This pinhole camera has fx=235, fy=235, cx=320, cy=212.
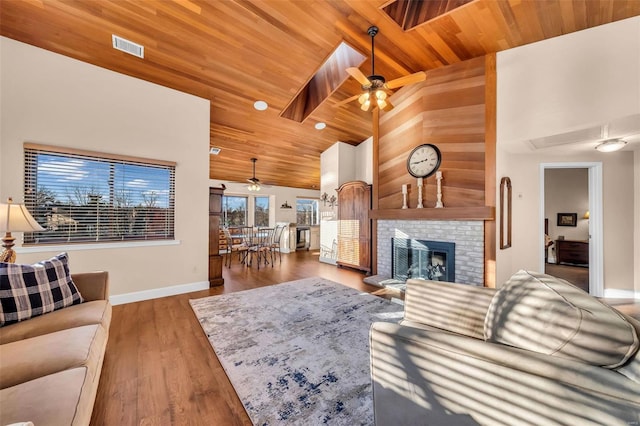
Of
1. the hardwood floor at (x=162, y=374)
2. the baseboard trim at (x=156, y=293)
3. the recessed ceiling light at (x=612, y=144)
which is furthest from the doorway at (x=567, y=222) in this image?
the baseboard trim at (x=156, y=293)

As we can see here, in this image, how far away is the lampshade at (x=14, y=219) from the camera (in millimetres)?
1918

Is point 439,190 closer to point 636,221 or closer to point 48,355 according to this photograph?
point 636,221

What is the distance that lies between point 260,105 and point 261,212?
4.91 m

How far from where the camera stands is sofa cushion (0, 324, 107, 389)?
44.1 inches

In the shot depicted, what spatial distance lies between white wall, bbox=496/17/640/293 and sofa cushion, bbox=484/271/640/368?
2.61 m

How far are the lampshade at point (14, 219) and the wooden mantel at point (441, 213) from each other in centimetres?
438

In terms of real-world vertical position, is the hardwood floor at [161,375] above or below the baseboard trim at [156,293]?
below

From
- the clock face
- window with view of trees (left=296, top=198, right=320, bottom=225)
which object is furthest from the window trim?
window with view of trees (left=296, top=198, right=320, bottom=225)

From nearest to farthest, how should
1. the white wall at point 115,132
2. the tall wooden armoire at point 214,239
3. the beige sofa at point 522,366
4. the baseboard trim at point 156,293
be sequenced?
the beige sofa at point 522,366 < the white wall at point 115,132 < the baseboard trim at point 156,293 < the tall wooden armoire at point 214,239

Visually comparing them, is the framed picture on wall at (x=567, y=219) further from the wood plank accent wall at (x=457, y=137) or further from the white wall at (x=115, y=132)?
the white wall at (x=115, y=132)

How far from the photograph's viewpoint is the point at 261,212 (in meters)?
8.70

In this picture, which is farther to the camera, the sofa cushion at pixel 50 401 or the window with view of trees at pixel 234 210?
the window with view of trees at pixel 234 210

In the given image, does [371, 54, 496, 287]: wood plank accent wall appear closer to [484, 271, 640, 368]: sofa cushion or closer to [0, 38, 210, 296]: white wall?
[484, 271, 640, 368]: sofa cushion

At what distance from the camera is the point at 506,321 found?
1.05m
